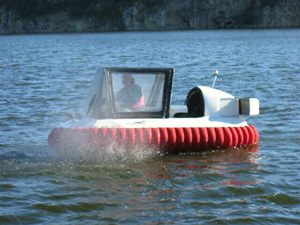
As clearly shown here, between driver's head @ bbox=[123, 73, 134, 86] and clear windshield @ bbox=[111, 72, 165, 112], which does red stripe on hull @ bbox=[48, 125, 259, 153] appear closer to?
clear windshield @ bbox=[111, 72, 165, 112]

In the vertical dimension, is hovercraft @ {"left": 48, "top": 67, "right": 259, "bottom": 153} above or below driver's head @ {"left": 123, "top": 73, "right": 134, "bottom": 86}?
below

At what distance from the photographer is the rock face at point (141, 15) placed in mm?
98312

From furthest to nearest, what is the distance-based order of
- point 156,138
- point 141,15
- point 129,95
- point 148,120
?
point 141,15 < point 129,95 < point 148,120 < point 156,138

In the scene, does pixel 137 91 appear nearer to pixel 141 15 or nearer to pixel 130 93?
pixel 130 93

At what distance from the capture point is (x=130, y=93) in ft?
33.6

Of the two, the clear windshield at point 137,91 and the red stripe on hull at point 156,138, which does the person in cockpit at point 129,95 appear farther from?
the red stripe on hull at point 156,138

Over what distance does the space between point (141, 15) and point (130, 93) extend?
95981 millimetres

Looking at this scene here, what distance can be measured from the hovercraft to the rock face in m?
86.5

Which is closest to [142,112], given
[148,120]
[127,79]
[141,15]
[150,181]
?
[148,120]

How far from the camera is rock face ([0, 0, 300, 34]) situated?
98312mm

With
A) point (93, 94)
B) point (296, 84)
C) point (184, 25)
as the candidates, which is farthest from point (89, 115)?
point (184, 25)

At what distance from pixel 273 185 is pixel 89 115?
10.1 ft

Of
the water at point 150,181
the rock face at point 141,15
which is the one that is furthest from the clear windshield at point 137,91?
the rock face at point 141,15

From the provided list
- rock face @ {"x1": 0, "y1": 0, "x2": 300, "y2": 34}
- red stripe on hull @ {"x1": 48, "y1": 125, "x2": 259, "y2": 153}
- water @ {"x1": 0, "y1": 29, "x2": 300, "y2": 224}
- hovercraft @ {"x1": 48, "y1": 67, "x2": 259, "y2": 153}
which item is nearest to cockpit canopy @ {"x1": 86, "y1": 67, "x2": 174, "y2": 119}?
hovercraft @ {"x1": 48, "y1": 67, "x2": 259, "y2": 153}
